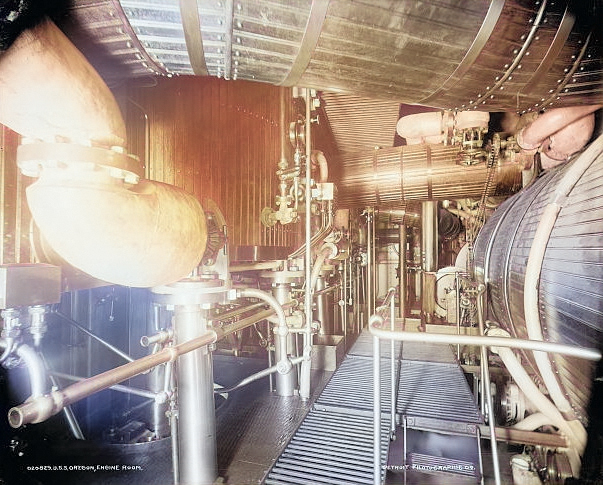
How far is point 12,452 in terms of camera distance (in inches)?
91.1

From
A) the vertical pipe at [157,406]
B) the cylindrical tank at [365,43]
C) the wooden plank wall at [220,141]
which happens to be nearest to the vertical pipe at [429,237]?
the wooden plank wall at [220,141]

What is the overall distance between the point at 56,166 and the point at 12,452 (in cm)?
242

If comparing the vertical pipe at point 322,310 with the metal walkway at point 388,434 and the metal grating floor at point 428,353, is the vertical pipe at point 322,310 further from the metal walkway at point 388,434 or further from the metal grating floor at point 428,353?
the metal grating floor at point 428,353

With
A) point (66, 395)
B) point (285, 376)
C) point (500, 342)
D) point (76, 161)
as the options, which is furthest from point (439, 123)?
point (66, 395)

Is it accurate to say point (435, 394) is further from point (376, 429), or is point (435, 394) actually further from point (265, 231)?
point (265, 231)

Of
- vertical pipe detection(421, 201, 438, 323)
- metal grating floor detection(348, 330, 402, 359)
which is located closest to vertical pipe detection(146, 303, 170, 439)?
metal grating floor detection(348, 330, 402, 359)

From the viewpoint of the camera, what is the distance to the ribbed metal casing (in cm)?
418

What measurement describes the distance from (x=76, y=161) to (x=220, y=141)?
223 cm

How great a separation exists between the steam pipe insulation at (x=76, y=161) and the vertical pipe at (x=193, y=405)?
1.96 ft

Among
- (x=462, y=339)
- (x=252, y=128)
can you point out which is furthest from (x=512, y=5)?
(x=252, y=128)

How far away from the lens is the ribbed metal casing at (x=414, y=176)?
164 inches

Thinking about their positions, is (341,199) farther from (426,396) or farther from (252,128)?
(426,396)

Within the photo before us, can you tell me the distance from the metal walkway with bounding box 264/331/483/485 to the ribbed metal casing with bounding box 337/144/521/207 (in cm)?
240

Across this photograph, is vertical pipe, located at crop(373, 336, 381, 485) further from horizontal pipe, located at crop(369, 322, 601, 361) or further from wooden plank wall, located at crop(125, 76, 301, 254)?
wooden plank wall, located at crop(125, 76, 301, 254)
